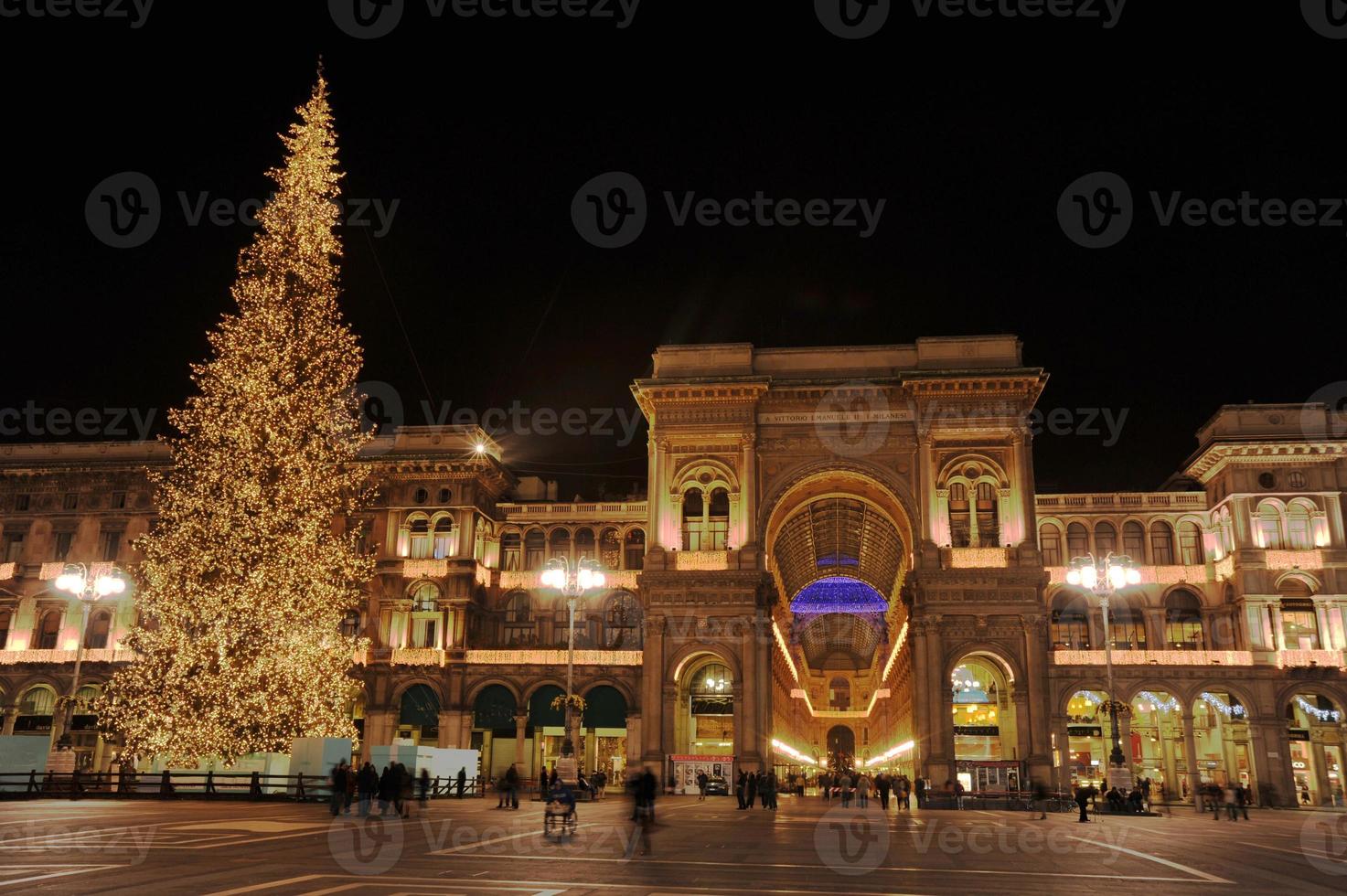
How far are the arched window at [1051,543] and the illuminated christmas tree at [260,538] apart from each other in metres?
36.9

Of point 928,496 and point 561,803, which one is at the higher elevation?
point 928,496

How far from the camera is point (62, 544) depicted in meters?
61.5

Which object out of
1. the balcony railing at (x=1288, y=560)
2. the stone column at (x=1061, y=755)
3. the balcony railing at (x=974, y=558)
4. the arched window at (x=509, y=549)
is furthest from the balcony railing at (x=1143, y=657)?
the arched window at (x=509, y=549)

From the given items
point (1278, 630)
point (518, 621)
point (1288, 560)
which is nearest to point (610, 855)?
point (518, 621)

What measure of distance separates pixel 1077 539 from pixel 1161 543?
4.32 metres

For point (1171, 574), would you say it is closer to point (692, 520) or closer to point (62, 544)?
point (692, 520)

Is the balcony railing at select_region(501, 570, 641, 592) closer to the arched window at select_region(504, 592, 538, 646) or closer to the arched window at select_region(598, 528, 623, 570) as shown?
the arched window at select_region(504, 592, 538, 646)

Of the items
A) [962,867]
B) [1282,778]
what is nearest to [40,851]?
[962,867]

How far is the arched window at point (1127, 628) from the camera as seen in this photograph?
56094 mm

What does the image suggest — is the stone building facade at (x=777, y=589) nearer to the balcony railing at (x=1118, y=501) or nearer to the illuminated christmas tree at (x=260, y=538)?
the balcony railing at (x=1118, y=501)

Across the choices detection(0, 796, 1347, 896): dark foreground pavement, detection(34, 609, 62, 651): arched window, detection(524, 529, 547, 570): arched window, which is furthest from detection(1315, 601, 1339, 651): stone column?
detection(34, 609, 62, 651): arched window

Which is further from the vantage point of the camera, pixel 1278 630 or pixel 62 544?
pixel 62 544

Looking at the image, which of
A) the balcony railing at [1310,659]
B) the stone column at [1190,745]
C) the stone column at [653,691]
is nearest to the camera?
the stone column at [653,691]

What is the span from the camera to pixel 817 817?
3344 centimetres
